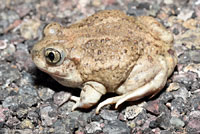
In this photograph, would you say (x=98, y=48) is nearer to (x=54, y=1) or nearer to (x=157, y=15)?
(x=157, y=15)

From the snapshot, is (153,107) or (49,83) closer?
(153,107)

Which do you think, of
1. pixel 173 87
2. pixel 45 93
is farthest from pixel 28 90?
pixel 173 87

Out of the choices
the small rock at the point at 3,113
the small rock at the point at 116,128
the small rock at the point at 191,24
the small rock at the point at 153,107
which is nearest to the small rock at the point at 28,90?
the small rock at the point at 3,113

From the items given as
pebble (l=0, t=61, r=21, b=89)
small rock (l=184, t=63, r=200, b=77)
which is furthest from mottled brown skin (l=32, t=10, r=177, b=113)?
pebble (l=0, t=61, r=21, b=89)

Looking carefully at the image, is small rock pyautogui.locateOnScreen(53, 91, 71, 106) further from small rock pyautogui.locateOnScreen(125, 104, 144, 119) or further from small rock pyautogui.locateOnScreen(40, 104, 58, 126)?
small rock pyautogui.locateOnScreen(125, 104, 144, 119)

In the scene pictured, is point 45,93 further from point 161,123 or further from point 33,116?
point 161,123
